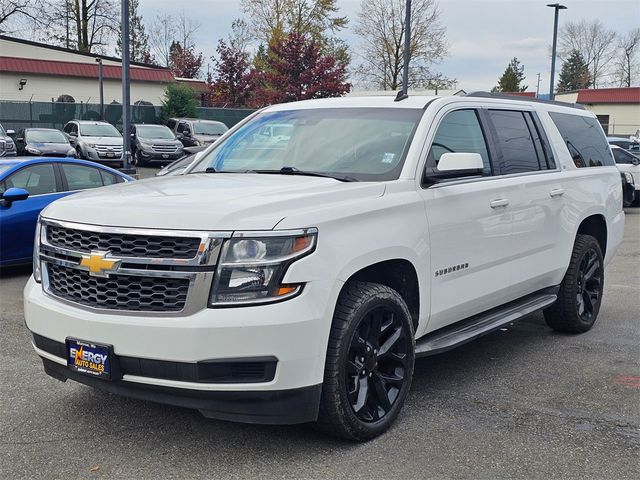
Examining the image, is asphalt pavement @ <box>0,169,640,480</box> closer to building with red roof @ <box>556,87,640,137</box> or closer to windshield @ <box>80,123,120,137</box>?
windshield @ <box>80,123,120,137</box>

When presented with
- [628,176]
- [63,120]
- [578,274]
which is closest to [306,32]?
[63,120]

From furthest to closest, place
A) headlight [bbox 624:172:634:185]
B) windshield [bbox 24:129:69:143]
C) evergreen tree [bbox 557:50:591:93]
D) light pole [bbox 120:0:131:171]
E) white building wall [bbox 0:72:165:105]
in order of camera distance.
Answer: evergreen tree [bbox 557:50:591:93] < white building wall [bbox 0:72:165:105] < windshield [bbox 24:129:69:143] < headlight [bbox 624:172:634:185] < light pole [bbox 120:0:131:171]

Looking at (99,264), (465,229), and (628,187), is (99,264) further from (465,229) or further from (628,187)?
(628,187)

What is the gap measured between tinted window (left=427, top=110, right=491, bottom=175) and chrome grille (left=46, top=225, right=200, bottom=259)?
182 centimetres

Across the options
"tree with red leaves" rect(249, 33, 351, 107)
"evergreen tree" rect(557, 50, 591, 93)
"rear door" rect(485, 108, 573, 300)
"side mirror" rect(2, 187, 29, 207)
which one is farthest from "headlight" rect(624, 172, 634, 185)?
"evergreen tree" rect(557, 50, 591, 93)

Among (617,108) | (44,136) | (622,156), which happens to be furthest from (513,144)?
(617,108)

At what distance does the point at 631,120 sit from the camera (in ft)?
191

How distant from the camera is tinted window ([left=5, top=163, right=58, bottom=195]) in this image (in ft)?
29.8

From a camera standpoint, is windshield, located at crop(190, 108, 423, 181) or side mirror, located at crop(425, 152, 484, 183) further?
windshield, located at crop(190, 108, 423, 181)

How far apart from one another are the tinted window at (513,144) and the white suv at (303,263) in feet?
0.07

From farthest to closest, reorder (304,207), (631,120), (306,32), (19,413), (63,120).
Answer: (631,120), (306,32), (63,120), (19,413), (304,207)

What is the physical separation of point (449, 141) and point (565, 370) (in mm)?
1947

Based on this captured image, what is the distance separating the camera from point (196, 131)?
29.6 m

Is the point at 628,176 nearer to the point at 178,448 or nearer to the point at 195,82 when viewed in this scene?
the point at 178,448
